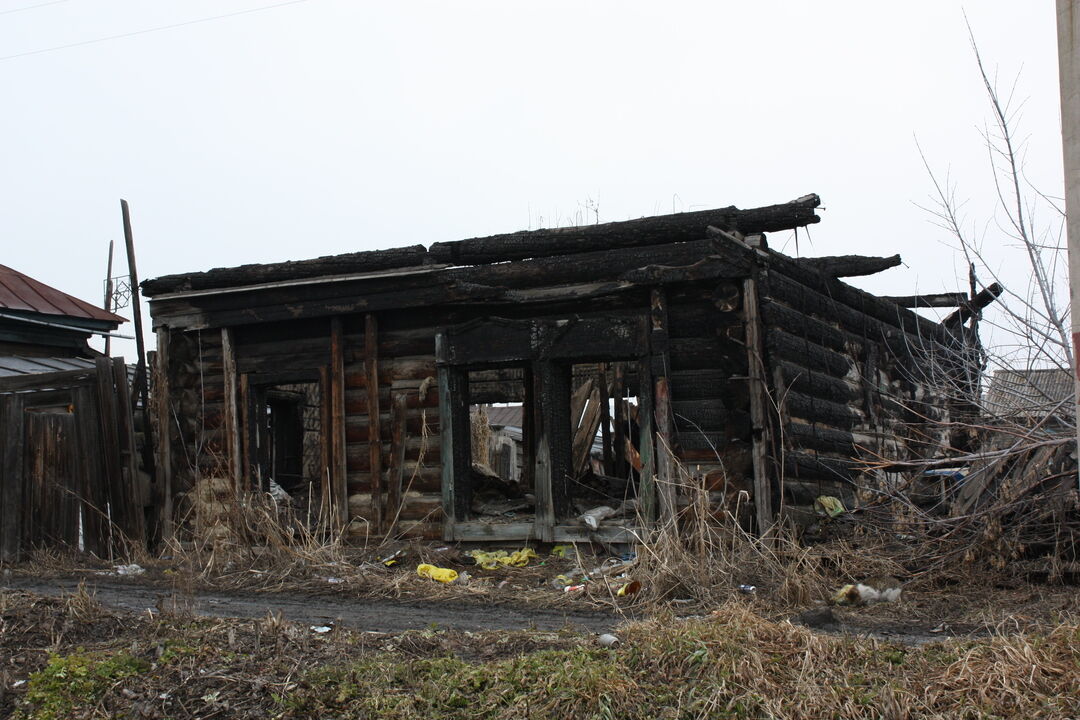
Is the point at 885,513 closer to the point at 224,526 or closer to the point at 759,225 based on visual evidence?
the point at 759,225

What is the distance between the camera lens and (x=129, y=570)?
983 centimetres

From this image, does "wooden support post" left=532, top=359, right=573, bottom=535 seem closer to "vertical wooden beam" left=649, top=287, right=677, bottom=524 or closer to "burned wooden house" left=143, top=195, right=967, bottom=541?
"burned wooden house" left=143, top=195, right=967, bottom=541

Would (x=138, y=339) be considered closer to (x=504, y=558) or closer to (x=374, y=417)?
(x=374, y=417)

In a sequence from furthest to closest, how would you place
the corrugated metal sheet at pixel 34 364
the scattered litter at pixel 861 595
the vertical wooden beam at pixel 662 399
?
the corrugated metal sheet at pixel 34 364 → the vertical wooden beam at pixel 662 399 → the scattered litter at pixel 861 595

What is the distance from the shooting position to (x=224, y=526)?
10164mm

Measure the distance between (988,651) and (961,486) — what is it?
3.79 metres

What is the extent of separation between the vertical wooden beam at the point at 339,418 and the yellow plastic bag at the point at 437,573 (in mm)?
1638

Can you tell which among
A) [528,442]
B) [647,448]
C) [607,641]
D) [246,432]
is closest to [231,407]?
[246,432]

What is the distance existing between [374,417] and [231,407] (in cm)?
172

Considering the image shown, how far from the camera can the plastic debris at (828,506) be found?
368 inches

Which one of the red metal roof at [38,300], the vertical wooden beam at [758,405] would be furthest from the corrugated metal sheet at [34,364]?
the vertical wooden beam at [758,405]

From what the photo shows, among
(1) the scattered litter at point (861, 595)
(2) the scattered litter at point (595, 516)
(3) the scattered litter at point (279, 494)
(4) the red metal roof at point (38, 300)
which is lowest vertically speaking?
(1) the scattered litter at point (861, 595)

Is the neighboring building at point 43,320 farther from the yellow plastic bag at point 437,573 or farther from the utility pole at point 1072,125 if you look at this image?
the utility pole at point 1072,125

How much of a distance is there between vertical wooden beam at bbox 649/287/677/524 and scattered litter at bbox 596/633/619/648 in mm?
3560
